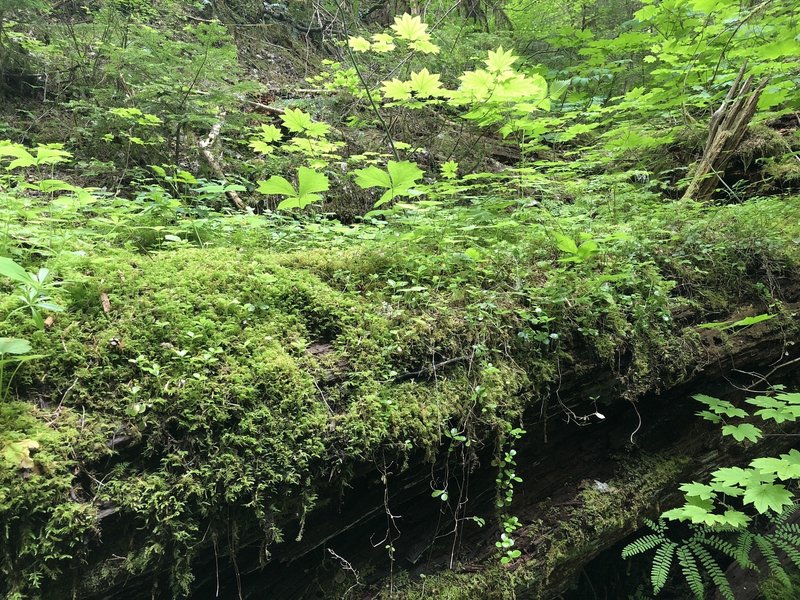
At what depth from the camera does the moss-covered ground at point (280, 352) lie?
1.60 m

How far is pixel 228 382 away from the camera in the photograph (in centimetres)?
187

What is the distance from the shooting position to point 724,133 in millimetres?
4828

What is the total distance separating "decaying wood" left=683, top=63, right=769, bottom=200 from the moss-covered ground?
151 centimetres

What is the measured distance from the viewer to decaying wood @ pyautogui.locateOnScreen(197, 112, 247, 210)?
5.80 metres

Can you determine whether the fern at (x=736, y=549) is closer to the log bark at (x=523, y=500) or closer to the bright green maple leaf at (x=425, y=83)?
the log bark at (x=523, y=500)

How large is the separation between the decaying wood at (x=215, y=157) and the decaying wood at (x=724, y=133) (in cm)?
564

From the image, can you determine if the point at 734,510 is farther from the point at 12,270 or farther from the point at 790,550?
the point at 12,270

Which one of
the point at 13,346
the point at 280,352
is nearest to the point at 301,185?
the point at 280,352

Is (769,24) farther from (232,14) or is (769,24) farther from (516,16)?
(232,14)

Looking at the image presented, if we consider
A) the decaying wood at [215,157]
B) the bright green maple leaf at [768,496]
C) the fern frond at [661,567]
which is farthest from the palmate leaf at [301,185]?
the fern frond at [661,567]

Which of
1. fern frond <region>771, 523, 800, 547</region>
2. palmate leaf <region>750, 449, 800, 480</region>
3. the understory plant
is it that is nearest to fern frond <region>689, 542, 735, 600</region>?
the understory plant

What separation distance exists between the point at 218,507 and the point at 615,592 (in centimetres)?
454

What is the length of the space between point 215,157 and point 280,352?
201 inches

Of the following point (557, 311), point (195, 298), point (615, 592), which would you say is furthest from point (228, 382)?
point (615, 592)
